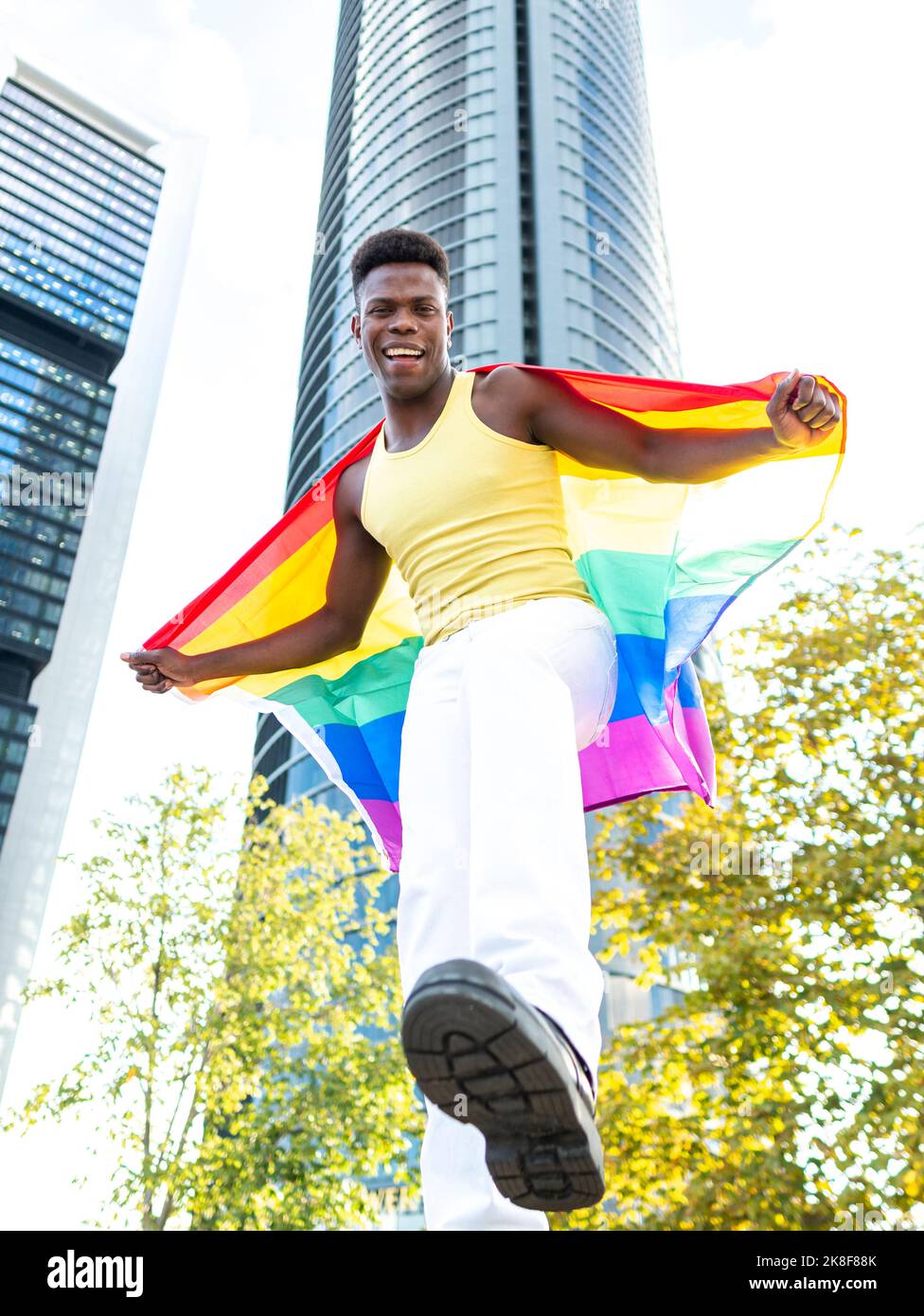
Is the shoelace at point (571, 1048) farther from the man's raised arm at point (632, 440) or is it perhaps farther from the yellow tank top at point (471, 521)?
the man's raised arm at point (632, 440)

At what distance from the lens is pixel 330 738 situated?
354 centimetres

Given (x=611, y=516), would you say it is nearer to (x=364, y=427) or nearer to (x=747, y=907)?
(x=747, y=907)

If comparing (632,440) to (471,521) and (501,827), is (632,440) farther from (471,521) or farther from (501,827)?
(501,827)

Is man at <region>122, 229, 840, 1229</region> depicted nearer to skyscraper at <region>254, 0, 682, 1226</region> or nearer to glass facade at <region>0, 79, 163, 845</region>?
skyscraper at <region>254, 0, 682, 1226</region>

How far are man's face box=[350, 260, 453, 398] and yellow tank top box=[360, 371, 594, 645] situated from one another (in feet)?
0.38

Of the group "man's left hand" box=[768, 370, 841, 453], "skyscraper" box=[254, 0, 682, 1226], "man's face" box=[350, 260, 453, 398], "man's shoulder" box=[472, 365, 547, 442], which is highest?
"skyscraper" box=[254, 0, 682, 1226]

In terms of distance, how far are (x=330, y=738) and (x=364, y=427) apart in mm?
46105

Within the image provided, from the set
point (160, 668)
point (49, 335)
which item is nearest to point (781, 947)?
point (160, 668)

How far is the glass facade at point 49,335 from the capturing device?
78000 mm

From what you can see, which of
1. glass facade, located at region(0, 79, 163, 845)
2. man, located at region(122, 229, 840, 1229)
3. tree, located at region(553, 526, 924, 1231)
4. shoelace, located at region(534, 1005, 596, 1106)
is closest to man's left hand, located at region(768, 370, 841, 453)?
man, located at region(122, 229, 840, 1229)

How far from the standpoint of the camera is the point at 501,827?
187cm

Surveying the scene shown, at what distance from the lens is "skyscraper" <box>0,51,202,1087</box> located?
258 ft

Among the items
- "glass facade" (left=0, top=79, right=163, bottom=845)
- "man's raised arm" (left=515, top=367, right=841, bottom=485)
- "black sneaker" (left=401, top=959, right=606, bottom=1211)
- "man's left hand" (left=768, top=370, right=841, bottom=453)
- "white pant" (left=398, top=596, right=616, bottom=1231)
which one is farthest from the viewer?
"glass facade" (left=0, top=79, right=163, bottom=845)
